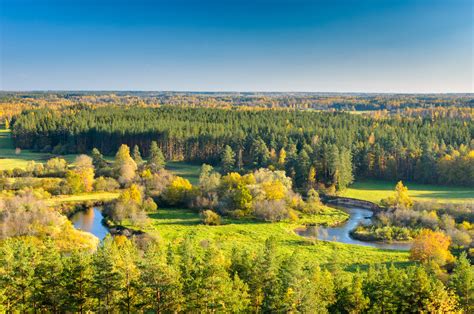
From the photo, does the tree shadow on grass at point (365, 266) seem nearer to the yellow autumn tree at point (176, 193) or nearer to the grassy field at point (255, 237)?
the grassy field at point (255, 237)

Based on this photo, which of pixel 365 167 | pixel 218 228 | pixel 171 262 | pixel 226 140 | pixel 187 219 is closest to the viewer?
pixel 171 262

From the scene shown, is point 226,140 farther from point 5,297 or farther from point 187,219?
point 5,297

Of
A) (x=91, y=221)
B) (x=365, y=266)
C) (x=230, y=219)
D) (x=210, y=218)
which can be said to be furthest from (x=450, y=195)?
(x=91, y=221)

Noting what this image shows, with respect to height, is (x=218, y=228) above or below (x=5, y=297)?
below

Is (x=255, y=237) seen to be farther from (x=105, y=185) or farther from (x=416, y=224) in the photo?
(x=105, y=185)

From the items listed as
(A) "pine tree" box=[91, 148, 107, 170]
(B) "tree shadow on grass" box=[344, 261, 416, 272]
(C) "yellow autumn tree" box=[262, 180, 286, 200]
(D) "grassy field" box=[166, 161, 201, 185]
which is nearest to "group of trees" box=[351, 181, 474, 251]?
(B) "tree shadow on grass" box=[344, 261, 416, 272]

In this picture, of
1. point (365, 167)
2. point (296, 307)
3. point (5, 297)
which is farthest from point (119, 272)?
point (365, 167)
